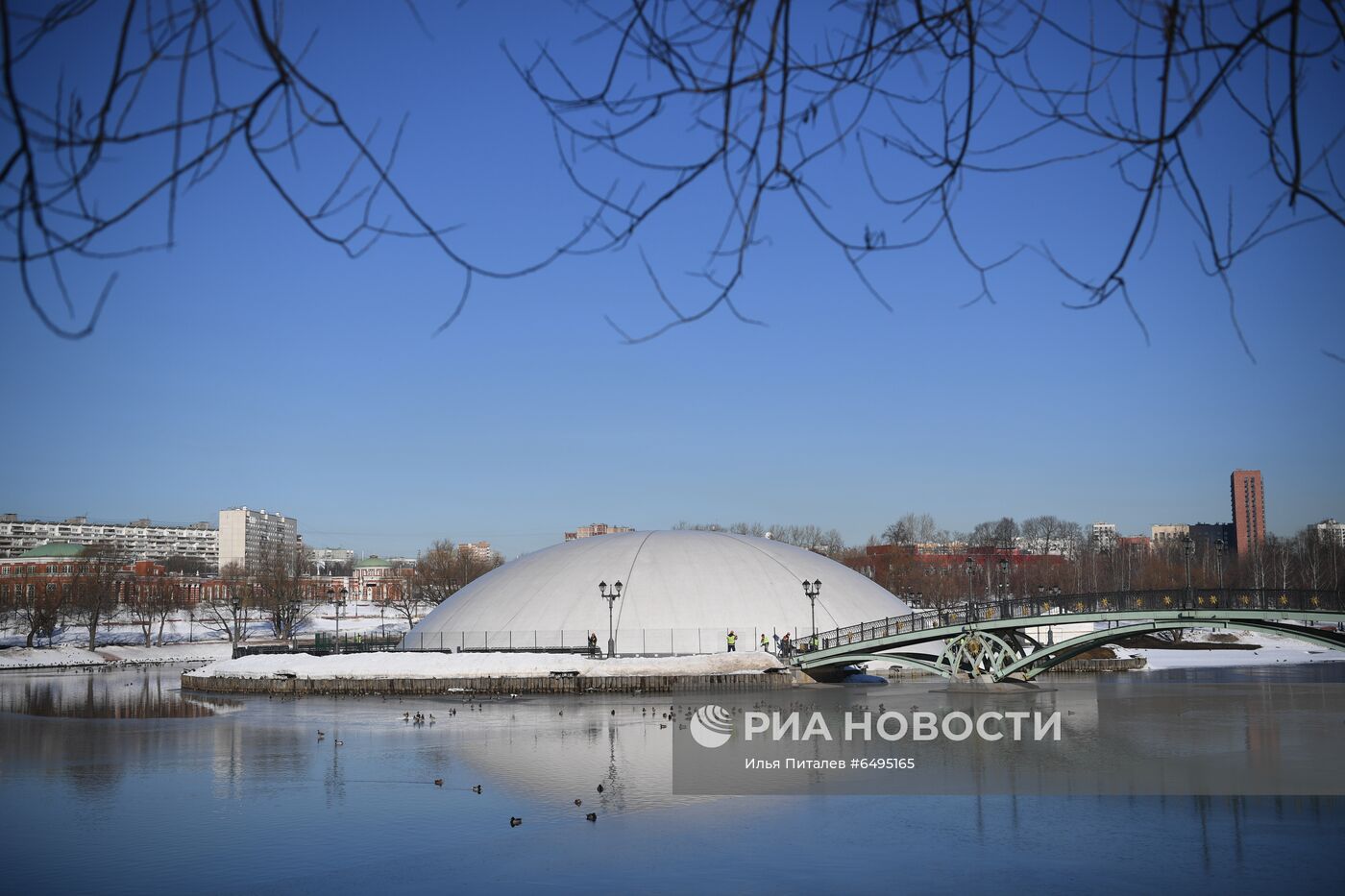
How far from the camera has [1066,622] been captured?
113ft

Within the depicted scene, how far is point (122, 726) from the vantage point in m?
30.5

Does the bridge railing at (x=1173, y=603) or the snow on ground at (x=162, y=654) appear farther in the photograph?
the snow on ground at (x=162, y=654)

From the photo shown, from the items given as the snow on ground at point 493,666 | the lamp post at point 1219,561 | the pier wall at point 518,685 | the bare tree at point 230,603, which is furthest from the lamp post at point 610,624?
the lamp post at point 1219,561

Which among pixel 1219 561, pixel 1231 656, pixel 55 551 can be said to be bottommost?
pixel 1231 656

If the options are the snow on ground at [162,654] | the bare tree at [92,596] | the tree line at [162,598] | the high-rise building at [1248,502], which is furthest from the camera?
the high-rise building at [1248,502]

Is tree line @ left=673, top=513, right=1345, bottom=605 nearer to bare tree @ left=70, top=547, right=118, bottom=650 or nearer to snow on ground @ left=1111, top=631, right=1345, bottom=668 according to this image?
snow on ground @ left=1111, top=631, right=1345, bottom=668

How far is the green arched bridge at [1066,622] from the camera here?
30.7 meters

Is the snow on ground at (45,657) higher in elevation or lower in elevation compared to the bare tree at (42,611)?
lower

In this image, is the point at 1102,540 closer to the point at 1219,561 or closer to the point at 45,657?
the point at 1219,561

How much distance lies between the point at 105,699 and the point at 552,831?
30.2m

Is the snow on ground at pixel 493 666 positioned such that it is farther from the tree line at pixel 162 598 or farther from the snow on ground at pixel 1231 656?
the tree line at pixel 162 598

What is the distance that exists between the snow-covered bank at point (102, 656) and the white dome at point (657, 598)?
21.6 m

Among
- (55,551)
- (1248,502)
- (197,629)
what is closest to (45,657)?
(197,629)

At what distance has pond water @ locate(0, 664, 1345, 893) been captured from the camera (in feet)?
44.7
